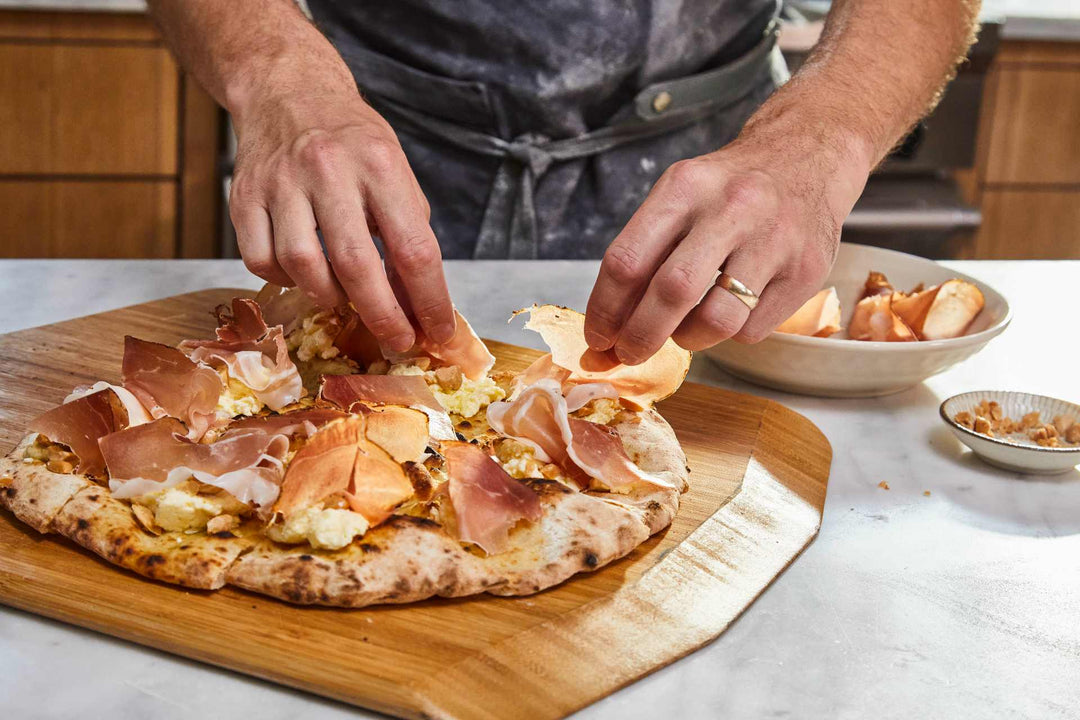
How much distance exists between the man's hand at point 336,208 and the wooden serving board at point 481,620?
12.6 inches

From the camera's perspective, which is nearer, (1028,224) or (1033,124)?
(1033,124)

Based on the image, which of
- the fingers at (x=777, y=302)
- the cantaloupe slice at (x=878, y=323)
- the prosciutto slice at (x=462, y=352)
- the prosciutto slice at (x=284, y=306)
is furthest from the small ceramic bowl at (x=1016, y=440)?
the prosciutto slice at (x=284, y=306)

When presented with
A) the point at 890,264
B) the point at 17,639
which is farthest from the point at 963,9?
the point at 17,639

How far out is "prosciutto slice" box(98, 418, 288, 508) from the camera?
91cm

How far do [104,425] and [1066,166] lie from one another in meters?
3.45

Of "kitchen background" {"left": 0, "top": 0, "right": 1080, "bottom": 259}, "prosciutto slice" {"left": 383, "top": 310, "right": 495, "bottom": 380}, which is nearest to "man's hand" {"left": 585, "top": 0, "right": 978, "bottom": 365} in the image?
"prosciutto slice" {"left": 383, "top": 310, "right": 495, "bottom": 380}

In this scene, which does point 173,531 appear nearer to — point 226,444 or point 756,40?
point 226,444

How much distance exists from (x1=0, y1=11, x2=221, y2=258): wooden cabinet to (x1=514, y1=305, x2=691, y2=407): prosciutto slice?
2164 millimetres

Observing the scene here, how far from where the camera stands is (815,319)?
4.37 ft

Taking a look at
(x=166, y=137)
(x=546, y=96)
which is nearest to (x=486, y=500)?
(x=546, y=96)

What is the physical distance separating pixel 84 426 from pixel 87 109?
7.94ft

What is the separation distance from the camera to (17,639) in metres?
0.80

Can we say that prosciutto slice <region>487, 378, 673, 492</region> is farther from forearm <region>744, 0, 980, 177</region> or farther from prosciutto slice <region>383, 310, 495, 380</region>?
forearm <region>744, 0, 980, 177</region>

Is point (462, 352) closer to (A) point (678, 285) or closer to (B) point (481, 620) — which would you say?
(A) point (678, 285)
